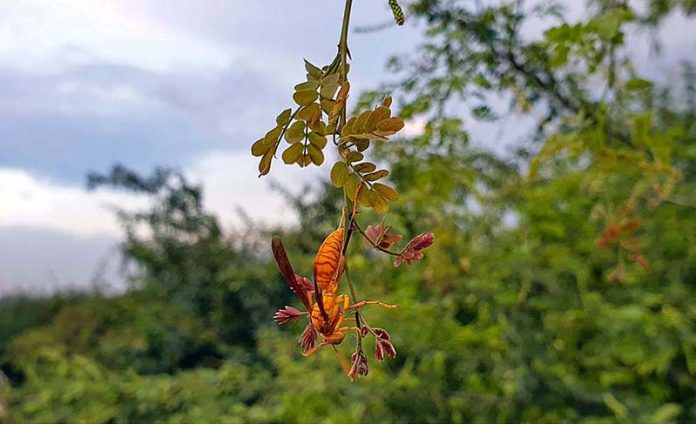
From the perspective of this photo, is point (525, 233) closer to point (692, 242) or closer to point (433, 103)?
point (692, 242)

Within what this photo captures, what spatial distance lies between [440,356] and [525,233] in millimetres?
351

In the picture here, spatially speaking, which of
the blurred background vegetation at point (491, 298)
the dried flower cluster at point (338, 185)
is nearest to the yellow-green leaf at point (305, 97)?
the dried flower cluster at point (338, 185)

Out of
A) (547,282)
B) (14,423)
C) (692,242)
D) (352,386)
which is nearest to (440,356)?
(352,386)

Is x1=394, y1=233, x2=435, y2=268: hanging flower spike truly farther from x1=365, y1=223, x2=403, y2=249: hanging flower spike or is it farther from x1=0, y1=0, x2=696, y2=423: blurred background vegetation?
x1=0, y1=0, x2=696, y2=423: blurred background vegetation

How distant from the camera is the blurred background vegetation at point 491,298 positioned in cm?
84

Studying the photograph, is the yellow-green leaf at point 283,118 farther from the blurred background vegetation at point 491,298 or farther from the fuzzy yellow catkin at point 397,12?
the blurred background vegetation at point 491,298

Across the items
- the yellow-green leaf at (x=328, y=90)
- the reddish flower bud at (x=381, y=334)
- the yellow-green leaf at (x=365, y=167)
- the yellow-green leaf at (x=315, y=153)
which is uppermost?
the yellow-green leaf at (x=328, y=90)

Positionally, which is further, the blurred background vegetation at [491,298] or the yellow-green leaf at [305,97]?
the blurred background vegetation at [491,298]

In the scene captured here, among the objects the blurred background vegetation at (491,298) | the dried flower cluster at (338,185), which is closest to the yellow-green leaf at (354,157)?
the dried flower cluster at (338,185)

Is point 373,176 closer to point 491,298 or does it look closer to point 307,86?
point 307,86

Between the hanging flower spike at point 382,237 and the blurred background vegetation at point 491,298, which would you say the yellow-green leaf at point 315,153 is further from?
the blurred background vegetation at point 491,298

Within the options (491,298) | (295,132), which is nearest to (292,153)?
(295,132)

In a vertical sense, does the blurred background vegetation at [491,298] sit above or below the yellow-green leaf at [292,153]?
above

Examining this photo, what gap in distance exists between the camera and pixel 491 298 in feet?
4.69
